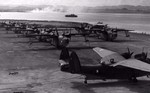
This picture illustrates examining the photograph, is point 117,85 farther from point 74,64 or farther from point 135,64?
point 74,64

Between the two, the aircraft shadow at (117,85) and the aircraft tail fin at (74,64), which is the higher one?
the aircraft tail fin at (74,64)

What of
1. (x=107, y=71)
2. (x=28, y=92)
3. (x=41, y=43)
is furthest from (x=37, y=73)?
(x=41, y=43)

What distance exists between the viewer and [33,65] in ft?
98.7

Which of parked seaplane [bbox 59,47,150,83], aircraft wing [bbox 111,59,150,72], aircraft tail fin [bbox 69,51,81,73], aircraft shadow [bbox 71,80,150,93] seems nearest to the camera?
aircraft wing [bbox 111,59,150,72]

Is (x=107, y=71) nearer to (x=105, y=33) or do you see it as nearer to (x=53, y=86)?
(x=53, y=86)

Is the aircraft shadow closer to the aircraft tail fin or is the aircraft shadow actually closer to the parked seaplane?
the parked seaplane

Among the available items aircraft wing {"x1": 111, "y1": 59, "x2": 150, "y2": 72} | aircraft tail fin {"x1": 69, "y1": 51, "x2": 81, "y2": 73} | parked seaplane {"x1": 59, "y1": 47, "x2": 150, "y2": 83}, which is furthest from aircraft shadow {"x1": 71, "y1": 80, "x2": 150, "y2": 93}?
aircraft wing {"x1": 111, "y1": 59, "x2": 150, "y2": 72}

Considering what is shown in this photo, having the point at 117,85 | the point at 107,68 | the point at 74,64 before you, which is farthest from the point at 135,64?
the point at 74,64

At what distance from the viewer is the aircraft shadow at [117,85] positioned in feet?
66.4

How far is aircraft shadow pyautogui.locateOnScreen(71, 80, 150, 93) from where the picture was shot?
2025 cm

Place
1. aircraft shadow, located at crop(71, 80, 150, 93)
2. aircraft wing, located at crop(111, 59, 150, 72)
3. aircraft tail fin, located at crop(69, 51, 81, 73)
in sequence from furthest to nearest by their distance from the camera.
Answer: aircraft shadow, located at crop(71, 80, 150, 93) < aircraft tail fin, located at crop(69, 51, 81, 73) < aircraft wing, located at crop(111, 59, 150, 72)

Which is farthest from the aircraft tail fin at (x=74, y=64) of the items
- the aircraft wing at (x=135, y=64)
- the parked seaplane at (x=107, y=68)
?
the aircraft wing at (x=135, y=64)

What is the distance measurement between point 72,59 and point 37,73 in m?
7.65

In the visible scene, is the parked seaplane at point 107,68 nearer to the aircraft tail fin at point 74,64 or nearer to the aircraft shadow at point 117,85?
the aircraft tail fin at point 74,64
